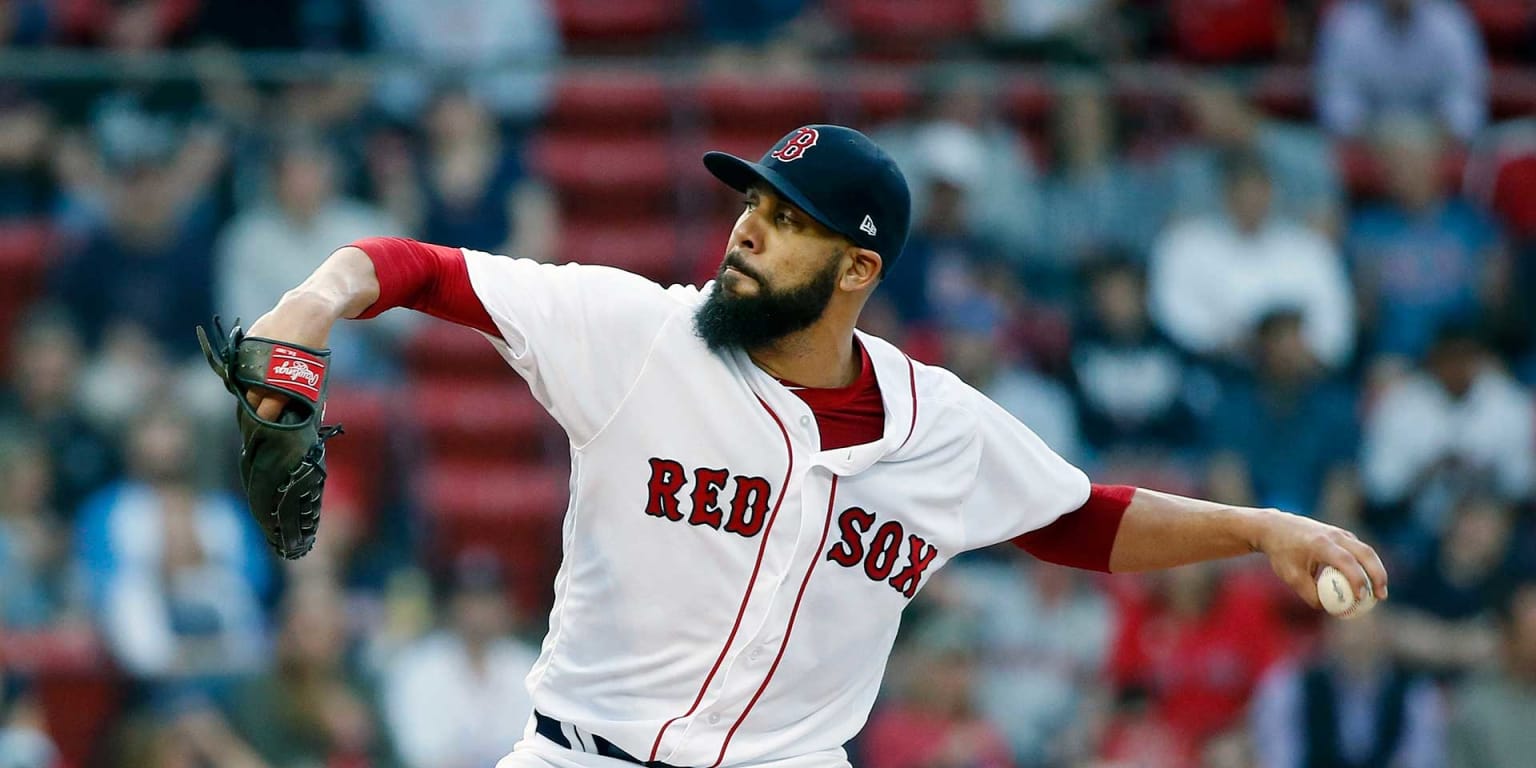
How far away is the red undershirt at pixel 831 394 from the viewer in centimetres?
381

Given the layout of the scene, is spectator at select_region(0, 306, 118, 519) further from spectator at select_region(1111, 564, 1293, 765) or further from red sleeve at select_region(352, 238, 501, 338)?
red sleeve at select_region(352, 238, 501, 338)

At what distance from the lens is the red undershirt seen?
3812 mm

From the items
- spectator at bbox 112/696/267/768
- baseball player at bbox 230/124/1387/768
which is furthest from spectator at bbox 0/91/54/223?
baseball player at bbox 230/124/1387/768

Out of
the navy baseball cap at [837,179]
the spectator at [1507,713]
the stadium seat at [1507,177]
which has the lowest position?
the spectator at [1507,713]

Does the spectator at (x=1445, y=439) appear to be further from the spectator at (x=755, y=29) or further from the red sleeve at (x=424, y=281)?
the red sleeve at (x=424, y=281)

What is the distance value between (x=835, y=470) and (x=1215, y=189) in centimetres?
553

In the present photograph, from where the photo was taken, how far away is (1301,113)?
31.4 ft

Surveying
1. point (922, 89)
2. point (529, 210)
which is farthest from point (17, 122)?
point (922, 89)

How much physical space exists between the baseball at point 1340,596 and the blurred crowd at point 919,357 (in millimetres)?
3993

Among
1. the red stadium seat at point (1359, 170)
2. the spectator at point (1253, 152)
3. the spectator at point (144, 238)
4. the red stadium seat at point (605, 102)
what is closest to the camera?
the spectator at point (144, 238)

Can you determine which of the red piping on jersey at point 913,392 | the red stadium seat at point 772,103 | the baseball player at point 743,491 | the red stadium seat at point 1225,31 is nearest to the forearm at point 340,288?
the baseball player at point 743,491

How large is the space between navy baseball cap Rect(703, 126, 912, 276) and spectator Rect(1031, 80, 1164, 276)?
4697mm

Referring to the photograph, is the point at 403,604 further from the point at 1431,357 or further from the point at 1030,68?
the point at 1431,357

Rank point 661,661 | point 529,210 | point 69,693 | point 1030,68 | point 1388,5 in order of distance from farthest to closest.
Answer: point 1388,5, point 1030,68, point 529,210, point 69,693, point 661,661
